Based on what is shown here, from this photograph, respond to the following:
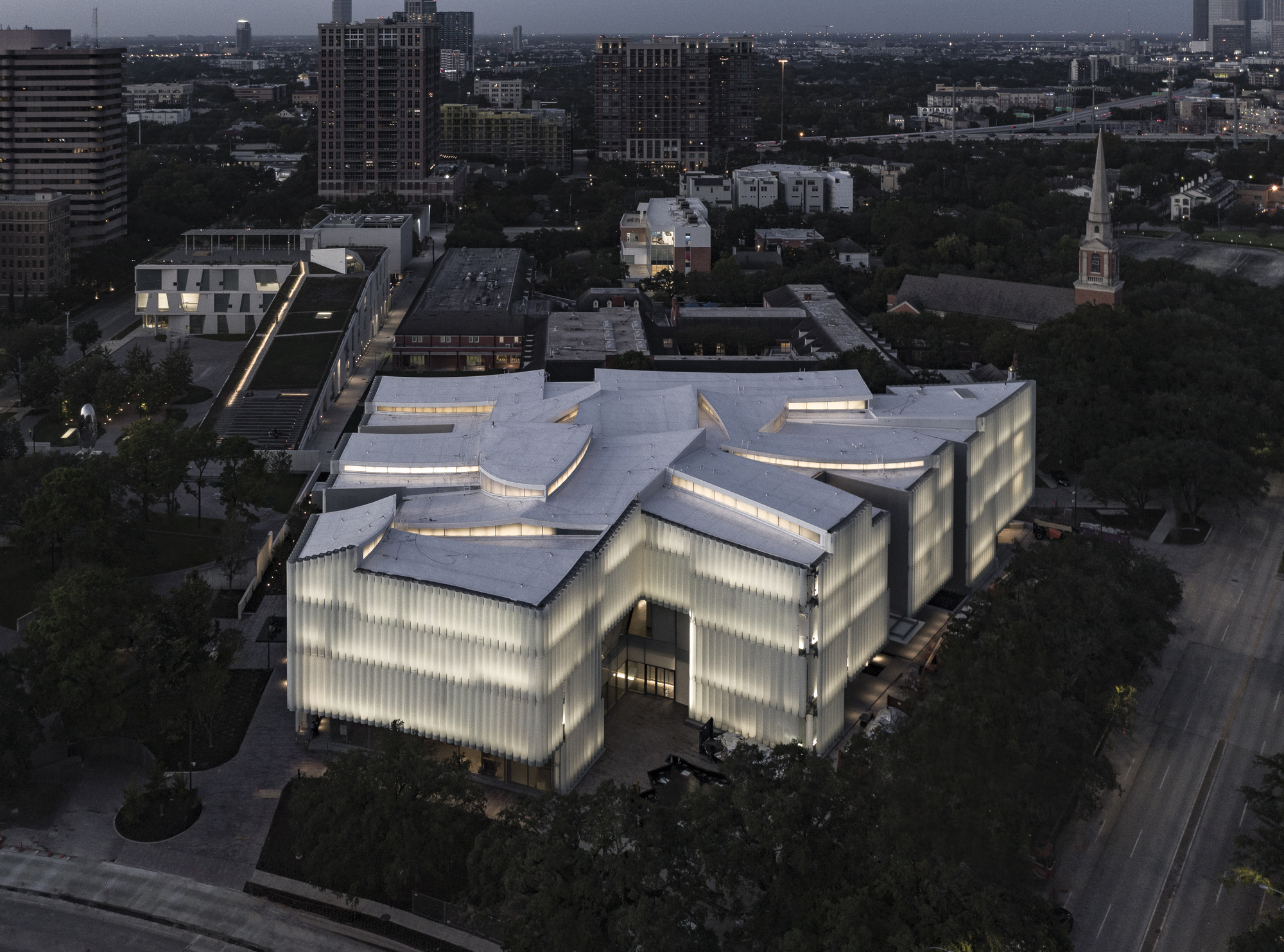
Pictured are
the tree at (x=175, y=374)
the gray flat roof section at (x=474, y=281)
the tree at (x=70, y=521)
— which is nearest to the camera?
the tree at (x=70, y=521)

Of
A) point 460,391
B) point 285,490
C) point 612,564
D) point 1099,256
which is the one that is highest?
point 1099,256

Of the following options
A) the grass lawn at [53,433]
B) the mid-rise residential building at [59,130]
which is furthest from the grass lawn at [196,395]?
the mid-rise residential building at [59,130]

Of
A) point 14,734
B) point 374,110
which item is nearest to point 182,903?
point 14,734

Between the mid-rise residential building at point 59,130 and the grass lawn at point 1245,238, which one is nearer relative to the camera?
the mid-rise residential building at point 59,130

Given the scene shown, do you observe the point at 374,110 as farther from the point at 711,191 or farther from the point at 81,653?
the point at 81,653

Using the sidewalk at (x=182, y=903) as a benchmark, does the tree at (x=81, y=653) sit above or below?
above

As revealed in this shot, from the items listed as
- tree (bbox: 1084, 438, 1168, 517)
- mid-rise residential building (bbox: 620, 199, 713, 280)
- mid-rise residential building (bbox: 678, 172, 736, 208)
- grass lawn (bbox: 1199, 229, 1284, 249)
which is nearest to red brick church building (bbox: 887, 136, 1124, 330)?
mid-rise residential building (bbox: 620, 199, 713, 280)

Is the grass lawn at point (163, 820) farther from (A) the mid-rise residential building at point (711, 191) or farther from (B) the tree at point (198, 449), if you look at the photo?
(A) the mid-rise residential building at point (711, 191)
